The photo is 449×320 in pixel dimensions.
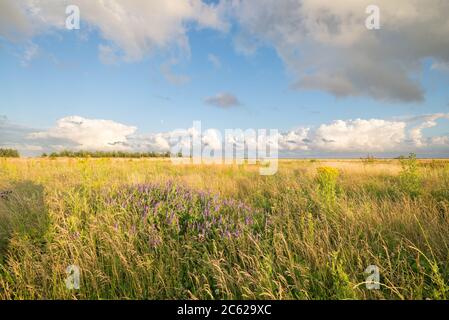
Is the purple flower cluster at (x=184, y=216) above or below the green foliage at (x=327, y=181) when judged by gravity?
below

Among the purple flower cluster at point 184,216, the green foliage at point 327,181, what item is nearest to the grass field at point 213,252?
the purple flower cluster at point 184,216

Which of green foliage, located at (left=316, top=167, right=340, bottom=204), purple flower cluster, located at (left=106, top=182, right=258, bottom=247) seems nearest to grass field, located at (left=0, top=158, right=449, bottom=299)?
purple flower cluster, located at (left=106, top=182, right=258, bottom=247)

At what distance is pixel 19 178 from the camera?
9273mm

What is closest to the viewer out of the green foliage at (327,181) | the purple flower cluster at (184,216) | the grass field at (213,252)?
the grass field at (213,252)

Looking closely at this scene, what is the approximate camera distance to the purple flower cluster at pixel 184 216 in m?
3.57

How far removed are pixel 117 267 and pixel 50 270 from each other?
2.55ft

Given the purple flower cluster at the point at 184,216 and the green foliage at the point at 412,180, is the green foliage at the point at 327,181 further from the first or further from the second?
the purple flower cluster at the point at 184,216

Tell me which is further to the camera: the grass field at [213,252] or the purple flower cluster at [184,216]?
the purple flower cluster at [184,216]

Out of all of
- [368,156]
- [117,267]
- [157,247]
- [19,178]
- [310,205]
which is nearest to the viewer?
[117,267]

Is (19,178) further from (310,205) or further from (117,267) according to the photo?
(310,205)

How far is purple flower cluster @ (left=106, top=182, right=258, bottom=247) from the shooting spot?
11.7 ft

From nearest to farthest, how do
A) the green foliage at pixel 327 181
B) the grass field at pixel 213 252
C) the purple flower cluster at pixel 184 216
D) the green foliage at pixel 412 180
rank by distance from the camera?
the grass field at pixel 213 252, the purple flower cluster at pixel 184 216, the green foliage at pixel 327 181, the green foliage at pixel 412 180

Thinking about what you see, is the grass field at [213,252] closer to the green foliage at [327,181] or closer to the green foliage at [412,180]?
the green foliage at [327,181]
